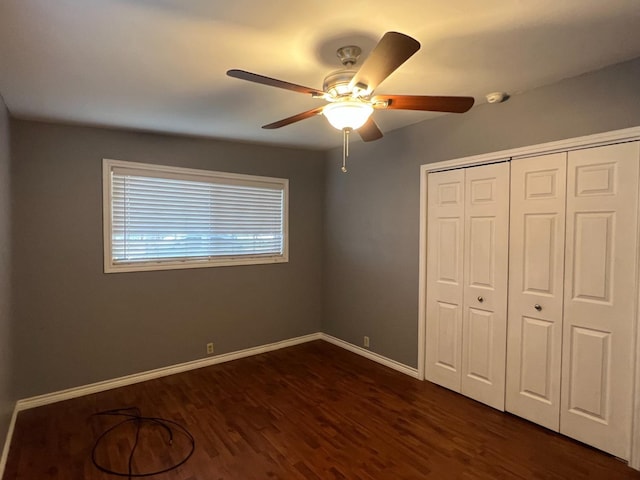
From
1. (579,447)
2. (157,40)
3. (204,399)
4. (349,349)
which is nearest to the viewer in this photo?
(157,40)

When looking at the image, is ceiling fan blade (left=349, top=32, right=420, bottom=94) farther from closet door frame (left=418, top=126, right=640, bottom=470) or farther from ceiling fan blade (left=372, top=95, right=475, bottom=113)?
closet door frame (left=418, top=126, right=640, bottom=470)

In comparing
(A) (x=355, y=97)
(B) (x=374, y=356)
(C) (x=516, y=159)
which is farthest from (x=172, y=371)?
(C) (x=516, y=159)

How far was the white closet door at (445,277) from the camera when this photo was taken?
3205 mm

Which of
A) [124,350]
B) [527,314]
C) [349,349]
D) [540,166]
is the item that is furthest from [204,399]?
[540,166]

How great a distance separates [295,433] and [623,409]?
2140 mm

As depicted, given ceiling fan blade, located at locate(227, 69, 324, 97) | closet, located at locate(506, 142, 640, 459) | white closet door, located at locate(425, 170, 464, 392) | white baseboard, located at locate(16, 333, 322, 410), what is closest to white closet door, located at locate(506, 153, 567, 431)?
closet, located at locate(506, 142, 640, 459)

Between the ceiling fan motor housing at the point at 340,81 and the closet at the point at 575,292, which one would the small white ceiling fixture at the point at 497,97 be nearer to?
the closet at the point at 575,292

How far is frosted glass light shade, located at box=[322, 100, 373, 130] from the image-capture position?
184 centimetres

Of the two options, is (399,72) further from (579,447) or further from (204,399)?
(204,399)

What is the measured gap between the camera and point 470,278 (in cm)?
312

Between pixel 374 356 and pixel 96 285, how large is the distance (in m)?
2.87

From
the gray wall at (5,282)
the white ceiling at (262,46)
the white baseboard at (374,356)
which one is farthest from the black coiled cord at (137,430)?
the white ceiling at (262,46)

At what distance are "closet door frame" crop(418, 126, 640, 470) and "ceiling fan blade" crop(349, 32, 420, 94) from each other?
1601mm

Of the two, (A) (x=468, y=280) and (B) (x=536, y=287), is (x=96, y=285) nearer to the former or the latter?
(A) (x=468, y=280)
